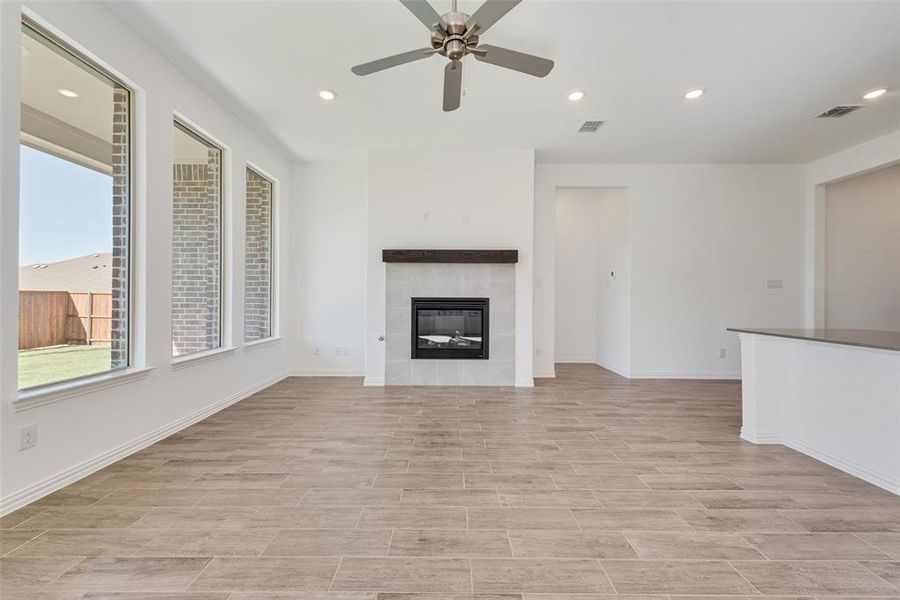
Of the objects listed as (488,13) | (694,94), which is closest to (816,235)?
(694,94)

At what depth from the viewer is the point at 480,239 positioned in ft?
16.3

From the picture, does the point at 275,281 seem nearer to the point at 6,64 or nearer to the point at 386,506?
the point at 6,64

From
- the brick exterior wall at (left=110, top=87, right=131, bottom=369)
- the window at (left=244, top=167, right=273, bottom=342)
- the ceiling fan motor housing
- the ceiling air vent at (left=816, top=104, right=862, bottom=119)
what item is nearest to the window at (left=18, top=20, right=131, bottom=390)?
the brick exterior wall at (left=110, top=87, right=131, bottom=369)

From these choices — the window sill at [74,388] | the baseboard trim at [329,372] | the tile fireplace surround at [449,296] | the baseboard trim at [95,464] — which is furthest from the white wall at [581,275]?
the window sill at [74,388]

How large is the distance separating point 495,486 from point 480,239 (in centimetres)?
325

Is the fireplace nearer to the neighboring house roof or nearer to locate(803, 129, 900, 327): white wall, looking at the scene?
the neighboring house roof

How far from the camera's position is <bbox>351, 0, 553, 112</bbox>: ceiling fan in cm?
201

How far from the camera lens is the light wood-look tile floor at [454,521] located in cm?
154

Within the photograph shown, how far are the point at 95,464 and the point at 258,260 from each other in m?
2.87

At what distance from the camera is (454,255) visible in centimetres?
481

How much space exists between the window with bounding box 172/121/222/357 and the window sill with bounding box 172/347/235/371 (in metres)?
0.08

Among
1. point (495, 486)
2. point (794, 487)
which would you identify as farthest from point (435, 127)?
point (794, 487)

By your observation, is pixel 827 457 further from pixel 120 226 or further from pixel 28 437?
pixel 120 226

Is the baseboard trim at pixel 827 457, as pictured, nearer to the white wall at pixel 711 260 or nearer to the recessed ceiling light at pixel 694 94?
the white wall at pixel 711 260
